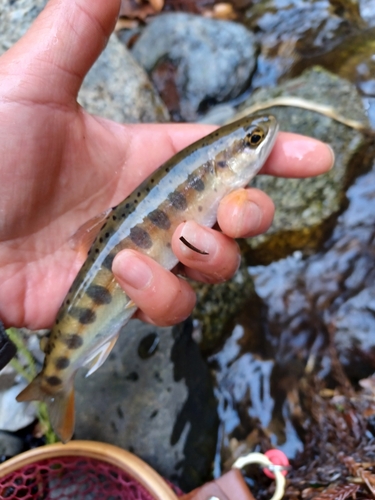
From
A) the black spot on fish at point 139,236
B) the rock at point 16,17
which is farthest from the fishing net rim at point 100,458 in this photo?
the rock at point 16,17

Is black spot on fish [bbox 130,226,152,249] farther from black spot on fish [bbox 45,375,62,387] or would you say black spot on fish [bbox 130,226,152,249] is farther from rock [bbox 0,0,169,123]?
rock [bbox 0,0,169,123]

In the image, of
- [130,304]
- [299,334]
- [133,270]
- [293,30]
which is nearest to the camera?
[133,270]

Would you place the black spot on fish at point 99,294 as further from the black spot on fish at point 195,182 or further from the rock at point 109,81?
the rock at point 109,81

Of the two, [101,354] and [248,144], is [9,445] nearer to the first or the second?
[101,354]

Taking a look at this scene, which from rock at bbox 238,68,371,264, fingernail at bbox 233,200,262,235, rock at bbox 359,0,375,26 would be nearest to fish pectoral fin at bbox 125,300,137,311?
fingernail at bbox 233,200,262,235

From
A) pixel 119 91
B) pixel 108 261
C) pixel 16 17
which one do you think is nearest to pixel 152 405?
pixel 108 261

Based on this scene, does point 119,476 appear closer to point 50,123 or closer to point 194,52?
point 50,123
